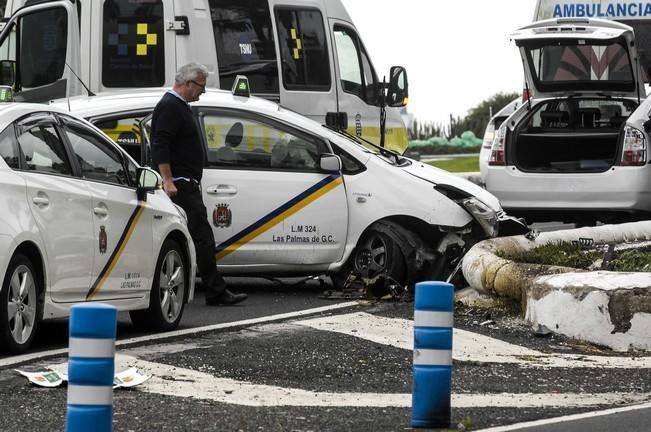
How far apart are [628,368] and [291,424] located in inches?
112

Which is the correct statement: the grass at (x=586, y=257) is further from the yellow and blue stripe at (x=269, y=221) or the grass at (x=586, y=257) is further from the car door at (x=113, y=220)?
the car door at (x=113, y=220)

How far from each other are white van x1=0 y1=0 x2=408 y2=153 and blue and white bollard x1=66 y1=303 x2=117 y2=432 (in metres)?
10.4

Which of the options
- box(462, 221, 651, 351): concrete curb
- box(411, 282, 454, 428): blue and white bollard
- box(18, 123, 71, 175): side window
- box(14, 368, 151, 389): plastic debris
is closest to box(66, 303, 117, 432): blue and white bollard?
box(411, 282, 454, 428): blue and white bollard

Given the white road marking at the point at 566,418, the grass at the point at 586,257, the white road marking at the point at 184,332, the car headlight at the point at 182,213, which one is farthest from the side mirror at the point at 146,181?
the white road marking at the point at 566,418

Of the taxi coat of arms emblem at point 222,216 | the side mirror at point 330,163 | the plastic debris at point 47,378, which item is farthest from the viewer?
the side mirror at point 330,163

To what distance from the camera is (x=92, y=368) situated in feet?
19.9

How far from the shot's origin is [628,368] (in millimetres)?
9867

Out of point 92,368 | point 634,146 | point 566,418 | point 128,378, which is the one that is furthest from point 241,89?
point 92,368

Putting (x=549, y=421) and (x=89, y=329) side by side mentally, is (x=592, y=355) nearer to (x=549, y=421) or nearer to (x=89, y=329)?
(x=549, y=421)

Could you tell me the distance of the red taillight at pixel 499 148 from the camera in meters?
17.5

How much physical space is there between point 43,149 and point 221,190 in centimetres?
350

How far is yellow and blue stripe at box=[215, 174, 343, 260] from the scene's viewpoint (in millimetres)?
13664

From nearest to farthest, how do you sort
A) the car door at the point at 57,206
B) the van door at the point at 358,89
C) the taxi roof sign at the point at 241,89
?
the car door at the point at 57,206 < the taxi roof sign at the point at 241,89 < the van door at the point at 358,89

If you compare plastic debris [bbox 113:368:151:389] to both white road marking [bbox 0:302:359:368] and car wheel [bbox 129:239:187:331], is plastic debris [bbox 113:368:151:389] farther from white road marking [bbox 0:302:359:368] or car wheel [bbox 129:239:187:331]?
car wheel [bbox 129:239:187:331]
